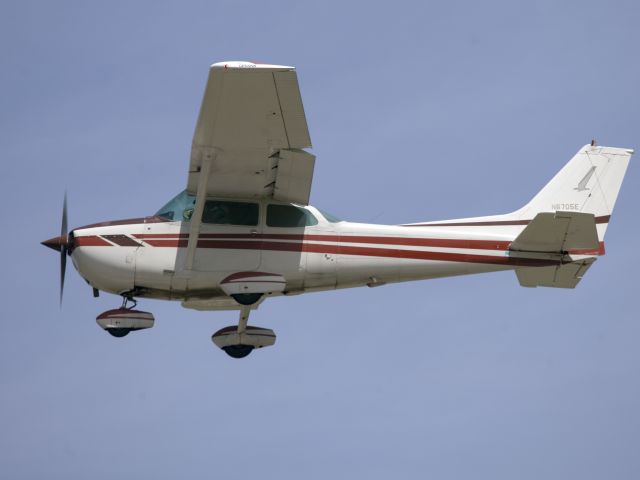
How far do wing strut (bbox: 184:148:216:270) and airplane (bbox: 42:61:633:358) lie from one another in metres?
0.02

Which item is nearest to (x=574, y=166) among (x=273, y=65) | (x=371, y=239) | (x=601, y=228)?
(x=601, y=228)

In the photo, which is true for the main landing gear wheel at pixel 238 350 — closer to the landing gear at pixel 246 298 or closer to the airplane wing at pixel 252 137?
the landing gear at pixel 246 298

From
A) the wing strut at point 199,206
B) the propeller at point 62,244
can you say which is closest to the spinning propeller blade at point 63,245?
the propeller at point 62,244

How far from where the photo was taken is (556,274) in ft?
56.1

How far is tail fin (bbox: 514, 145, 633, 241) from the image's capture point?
17.7 meters

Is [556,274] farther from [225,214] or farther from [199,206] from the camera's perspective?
[199,206]

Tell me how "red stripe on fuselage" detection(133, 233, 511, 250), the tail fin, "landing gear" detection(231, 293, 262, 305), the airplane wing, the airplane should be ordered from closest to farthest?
the airplane wing, the airplane, "landing gear" detection(231, 293, 262, 305), "red stripe on fuselage" detection(133, 233, 511, 250), the tail fin

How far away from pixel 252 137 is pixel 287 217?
168cm

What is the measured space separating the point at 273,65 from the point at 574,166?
6.14 m

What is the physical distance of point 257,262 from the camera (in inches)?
640

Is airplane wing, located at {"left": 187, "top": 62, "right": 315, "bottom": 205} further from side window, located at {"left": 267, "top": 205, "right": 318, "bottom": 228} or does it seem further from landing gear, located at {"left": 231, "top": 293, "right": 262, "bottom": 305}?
landing gear, located at {"left": 231, "top": 293, "right": 262, "bottom": 305}

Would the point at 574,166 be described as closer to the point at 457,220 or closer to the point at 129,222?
the point at 457,220

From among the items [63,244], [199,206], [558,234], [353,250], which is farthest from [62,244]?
[558,234]

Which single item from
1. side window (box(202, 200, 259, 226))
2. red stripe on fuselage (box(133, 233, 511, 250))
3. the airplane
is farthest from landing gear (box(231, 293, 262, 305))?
side window (box(202, 200, 259, 226))
